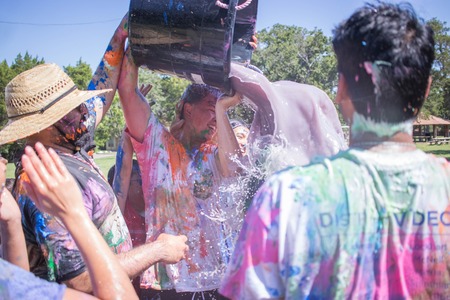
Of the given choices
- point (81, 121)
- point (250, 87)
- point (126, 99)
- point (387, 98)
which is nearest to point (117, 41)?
point (126, 99)

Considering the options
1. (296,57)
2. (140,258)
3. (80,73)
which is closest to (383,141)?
(140,258)

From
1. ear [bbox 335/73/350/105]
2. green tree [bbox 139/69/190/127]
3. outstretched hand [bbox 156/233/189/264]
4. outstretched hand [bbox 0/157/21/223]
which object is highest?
green tree [bbox 139/69/190/127]

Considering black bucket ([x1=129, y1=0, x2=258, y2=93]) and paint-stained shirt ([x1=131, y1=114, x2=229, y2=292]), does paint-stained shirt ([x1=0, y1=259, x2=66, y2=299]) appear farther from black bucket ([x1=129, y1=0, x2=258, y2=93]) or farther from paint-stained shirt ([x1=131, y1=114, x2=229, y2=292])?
paint-stained shirt ([x1=131, y1=114, x2=229, y2=292])

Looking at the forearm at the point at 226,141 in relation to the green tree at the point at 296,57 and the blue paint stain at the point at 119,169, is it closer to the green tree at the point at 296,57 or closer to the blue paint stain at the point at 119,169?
the blue paint stain at the point at 119,169

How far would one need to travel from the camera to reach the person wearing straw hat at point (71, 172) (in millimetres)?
1580

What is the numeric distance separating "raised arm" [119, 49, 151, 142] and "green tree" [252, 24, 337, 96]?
74.0 ft

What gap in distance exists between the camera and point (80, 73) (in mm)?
35906

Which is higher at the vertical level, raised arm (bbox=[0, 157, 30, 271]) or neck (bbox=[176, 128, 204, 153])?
neck (bbox=[176, 128, 204, 153])

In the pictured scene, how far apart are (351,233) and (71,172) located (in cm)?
119

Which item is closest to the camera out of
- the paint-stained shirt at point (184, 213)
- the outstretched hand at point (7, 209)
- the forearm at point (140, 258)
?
the outstretched hand at point (7, 209)

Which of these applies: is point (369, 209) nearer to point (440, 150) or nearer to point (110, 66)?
point (110, 66)

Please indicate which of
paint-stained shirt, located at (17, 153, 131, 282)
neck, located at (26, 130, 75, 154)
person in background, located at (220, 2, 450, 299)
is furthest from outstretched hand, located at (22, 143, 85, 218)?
neck, located at (26, 130, 75, 154)

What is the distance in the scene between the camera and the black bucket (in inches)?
70.0

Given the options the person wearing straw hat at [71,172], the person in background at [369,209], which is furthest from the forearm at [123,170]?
the person in background at [369,209]
